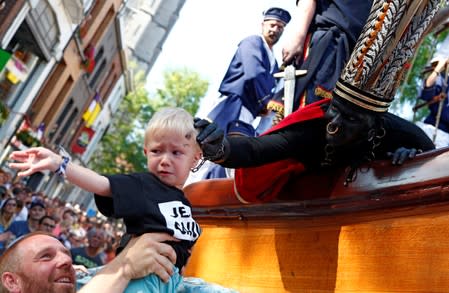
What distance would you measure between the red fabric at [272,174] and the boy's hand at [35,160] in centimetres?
84

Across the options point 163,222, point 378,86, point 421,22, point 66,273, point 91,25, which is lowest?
point 66,273

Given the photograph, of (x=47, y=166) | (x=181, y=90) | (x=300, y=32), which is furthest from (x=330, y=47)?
(x=181, y=90)

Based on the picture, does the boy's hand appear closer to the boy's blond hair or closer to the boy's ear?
the boy's blond hair

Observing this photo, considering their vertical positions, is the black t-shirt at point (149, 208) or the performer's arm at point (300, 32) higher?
the performer's arm at point (300, 32)

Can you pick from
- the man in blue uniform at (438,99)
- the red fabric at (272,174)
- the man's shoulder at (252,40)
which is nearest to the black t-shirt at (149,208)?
the red fabric at (272,174)

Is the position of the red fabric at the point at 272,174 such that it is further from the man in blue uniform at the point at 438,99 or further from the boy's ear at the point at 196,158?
the man in blue uniform at the point at 438,99

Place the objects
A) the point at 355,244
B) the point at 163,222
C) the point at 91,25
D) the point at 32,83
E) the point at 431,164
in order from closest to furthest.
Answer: the point at 431,164
the point at 355,244
the point at 163,222
the point at 32,83
the point at 91,25

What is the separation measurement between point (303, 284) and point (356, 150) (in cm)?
56

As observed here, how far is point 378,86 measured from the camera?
242cm

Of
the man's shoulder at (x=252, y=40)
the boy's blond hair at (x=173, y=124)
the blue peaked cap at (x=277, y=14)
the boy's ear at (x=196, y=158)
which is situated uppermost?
the blue peaked cap at (x=277, y=14)

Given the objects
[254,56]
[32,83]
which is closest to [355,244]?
[254,56]

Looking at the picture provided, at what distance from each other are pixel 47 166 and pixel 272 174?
3.13ft

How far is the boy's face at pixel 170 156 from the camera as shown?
2.58 metres

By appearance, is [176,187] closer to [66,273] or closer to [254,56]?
[66,273]
